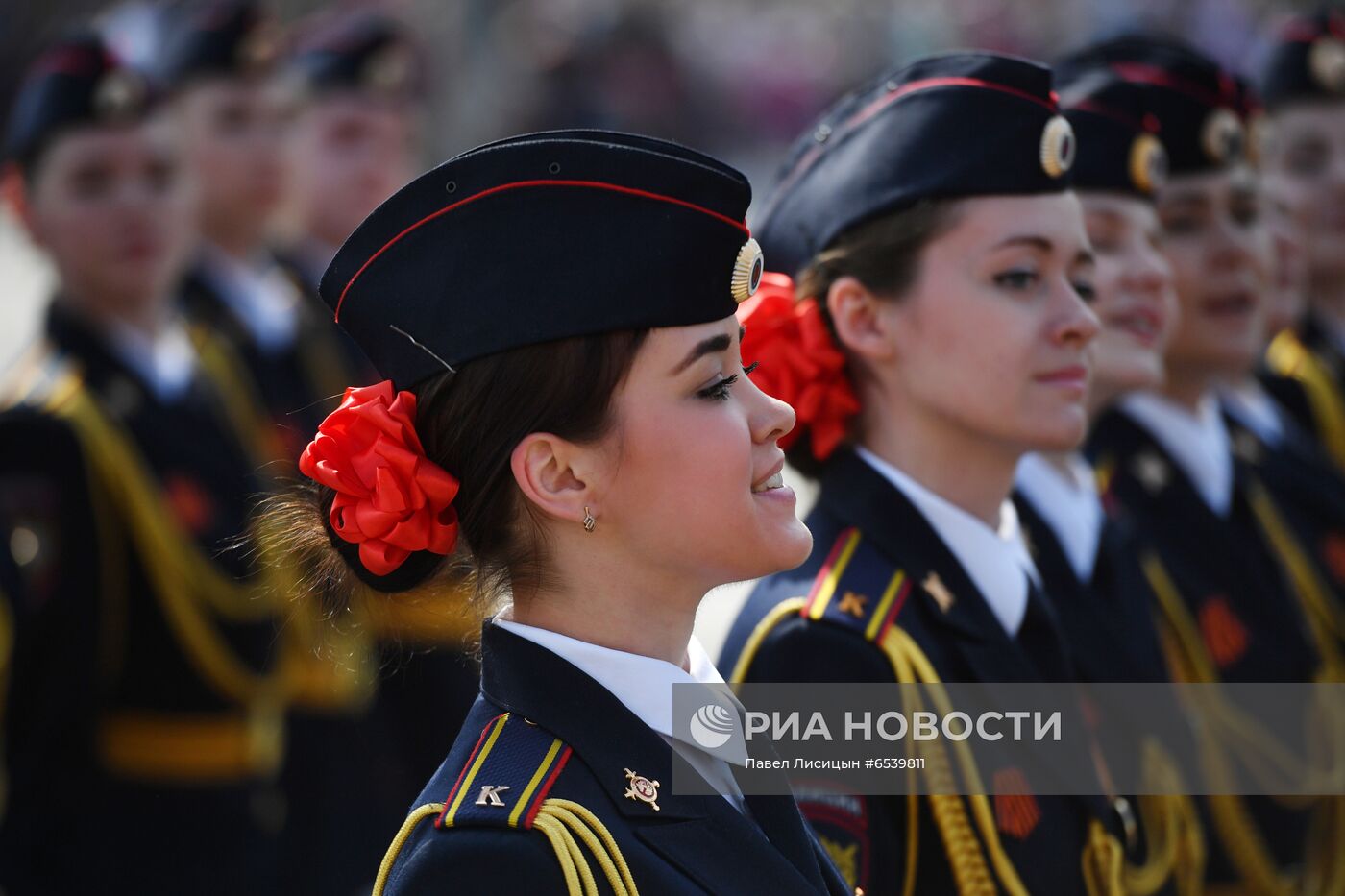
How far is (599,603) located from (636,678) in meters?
0.11

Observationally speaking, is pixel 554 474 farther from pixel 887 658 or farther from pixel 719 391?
pixel 887 658

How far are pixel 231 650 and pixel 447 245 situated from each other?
122 inches

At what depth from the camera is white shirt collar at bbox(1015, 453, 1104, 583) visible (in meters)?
3.62

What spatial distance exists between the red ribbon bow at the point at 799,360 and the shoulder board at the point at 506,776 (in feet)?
3.32

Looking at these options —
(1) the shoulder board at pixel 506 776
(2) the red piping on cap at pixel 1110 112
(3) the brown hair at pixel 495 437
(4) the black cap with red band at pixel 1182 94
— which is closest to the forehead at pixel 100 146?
(4) the black cap with red band at pixel 1182 94

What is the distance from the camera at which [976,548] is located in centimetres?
316

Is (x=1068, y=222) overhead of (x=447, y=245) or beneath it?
overhead

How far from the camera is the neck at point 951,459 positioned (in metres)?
3.17

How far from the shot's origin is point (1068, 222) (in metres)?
3.18

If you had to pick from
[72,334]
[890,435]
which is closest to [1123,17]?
[72,334]

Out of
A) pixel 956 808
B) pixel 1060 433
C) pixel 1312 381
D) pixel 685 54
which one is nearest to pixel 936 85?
pixel 1060 433

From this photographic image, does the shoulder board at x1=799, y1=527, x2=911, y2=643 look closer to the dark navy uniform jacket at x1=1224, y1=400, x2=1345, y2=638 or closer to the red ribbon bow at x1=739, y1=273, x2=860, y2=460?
the red ribbon bow at x1=739, y1=273, x2=860, y2=460

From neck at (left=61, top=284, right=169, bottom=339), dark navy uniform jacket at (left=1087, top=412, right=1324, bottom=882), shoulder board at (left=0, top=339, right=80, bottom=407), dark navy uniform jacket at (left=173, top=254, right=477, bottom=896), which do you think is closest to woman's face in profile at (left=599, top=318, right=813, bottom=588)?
dark navy uniform jacket at (left=1087, top=412, right=1324, bottom=882)

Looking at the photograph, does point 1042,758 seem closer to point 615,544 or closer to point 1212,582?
Result: point 615,544
